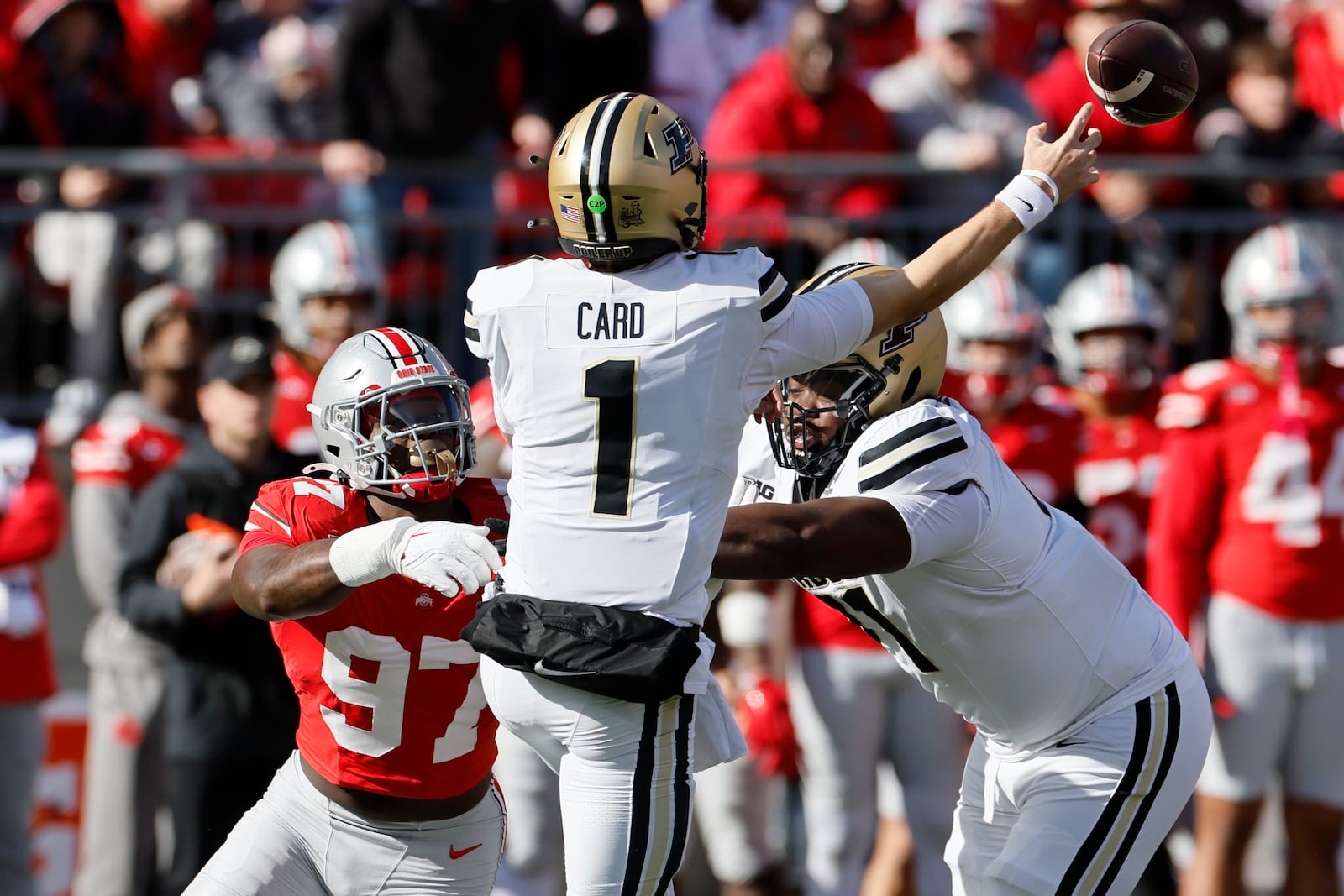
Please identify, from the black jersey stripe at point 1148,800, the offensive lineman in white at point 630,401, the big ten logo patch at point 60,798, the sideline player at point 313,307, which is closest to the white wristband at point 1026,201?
the offensive lineman in white at point 630,401

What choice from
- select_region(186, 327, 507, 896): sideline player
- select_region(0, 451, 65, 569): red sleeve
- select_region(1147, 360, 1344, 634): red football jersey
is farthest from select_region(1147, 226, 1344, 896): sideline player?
select_region(0, 451, 65, 569): red sleeve

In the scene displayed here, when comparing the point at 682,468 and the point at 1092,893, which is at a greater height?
the point at 682,468

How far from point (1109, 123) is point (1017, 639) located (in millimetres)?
4273

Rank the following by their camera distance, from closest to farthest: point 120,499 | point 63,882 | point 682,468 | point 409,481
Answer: point 682,468 → point 409,481 → point 120,499 → point 63,882

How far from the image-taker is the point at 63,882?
687 centimetres

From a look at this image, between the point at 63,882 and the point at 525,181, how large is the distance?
321 cm

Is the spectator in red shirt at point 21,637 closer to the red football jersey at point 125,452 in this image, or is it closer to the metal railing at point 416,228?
the red football jersey at point 125,452

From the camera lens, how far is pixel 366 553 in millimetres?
3633

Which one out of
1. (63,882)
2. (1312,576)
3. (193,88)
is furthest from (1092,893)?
(193,88)

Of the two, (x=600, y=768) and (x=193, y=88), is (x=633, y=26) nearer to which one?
(x=193, y=88)

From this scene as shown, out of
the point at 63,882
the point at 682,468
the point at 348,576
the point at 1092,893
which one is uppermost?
the point at 682,468

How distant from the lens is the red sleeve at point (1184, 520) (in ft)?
20.9

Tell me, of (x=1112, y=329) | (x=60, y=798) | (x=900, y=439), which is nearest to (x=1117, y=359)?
(x=1112, y=329)

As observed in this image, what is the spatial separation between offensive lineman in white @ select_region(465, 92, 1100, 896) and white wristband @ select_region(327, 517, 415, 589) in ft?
0.76
